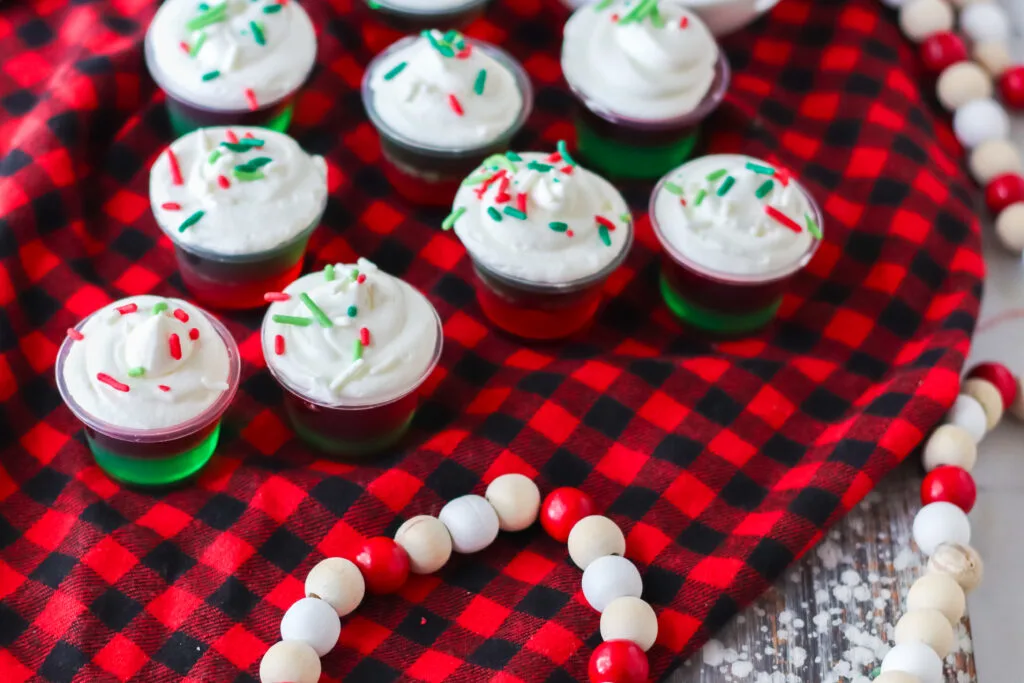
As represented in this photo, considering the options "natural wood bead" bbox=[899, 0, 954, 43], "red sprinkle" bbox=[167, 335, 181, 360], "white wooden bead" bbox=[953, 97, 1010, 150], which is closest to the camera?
"red sprinkle" bbox=[167, 335, 181, 360]

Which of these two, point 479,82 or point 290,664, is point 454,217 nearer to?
point 479,82

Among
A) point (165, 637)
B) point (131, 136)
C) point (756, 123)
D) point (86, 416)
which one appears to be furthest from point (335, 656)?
point (756, 123)

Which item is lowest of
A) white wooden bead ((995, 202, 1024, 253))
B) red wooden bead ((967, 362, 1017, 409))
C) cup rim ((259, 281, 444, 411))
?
red wooden bead ((967, 362, 1017, 409))

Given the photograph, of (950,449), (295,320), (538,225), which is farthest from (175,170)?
(950,449)

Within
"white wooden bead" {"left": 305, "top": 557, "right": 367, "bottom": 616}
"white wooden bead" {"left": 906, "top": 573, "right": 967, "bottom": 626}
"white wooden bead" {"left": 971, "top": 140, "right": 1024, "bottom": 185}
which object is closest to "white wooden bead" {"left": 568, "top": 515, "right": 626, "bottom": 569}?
"white wooden bead" {"left": 305, "top": 557, "right": 367, "bottom": 616}

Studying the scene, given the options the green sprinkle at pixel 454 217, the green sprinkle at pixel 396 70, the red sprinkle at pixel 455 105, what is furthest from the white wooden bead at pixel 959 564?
the green sprinkle at pixel 396 70

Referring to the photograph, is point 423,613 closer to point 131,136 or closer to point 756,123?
point 131,136

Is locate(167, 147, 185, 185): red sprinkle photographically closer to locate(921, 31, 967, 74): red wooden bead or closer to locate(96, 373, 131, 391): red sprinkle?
locate(96, 373, 131, 391): red sprinkle
